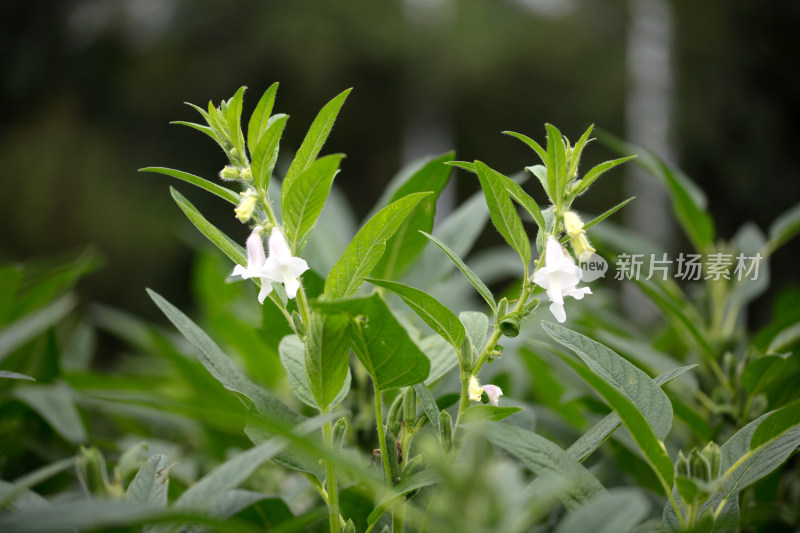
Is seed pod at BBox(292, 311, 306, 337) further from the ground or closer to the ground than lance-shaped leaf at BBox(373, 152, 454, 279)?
closer to the ground

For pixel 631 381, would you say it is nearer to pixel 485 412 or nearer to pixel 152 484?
pixel 485 412

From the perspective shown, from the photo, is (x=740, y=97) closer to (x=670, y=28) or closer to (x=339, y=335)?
(x=670, y=28)

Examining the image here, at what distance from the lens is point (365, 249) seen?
1.78ft

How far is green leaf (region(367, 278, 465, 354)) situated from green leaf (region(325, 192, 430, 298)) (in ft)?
0.15

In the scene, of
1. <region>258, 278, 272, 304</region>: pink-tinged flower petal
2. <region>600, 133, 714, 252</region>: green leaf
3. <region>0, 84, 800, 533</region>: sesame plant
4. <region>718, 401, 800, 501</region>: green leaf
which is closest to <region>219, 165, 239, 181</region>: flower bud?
<region>0, 84, 800, 533</region>: sesame plant

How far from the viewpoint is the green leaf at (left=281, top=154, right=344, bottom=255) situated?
1.62ft

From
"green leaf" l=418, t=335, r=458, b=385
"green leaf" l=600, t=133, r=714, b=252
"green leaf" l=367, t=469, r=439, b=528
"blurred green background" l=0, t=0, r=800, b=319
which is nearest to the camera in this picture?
"green leaf" l=367, t=469, r=439, b=528

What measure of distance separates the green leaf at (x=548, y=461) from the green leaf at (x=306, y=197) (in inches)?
9.5

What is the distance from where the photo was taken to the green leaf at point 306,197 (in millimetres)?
493

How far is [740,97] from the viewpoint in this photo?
327 centimetres

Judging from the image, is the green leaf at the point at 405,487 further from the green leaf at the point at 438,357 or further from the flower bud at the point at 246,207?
the flower bud at the point at 246,207

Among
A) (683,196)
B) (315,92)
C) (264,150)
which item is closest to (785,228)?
(683,196)

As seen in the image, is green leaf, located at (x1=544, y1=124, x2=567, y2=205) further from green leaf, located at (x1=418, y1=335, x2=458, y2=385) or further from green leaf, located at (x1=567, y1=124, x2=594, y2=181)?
green leaf, located at (x1=418, y1=335, x2=458, y2=385)

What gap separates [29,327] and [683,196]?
1.06 metres
